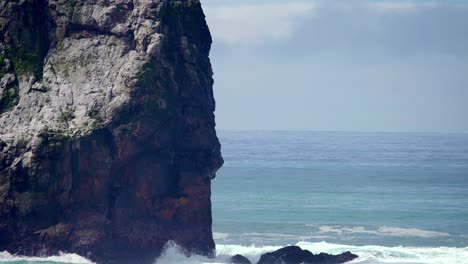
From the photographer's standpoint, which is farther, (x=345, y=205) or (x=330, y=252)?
(x=345, y=205)

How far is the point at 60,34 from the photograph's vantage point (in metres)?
54.9

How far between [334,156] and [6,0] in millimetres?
111976

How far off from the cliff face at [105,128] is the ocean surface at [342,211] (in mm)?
1521

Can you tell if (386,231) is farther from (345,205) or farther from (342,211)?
(345,205)

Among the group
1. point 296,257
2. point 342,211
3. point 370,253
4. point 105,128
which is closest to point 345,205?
point 342,211

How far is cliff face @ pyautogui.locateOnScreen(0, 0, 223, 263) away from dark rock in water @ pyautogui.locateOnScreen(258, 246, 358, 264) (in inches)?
115

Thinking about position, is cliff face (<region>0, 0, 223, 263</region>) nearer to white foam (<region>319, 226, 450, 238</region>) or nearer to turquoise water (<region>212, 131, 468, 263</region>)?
turquoise water (<region>212, 131, 468, 263</region>)

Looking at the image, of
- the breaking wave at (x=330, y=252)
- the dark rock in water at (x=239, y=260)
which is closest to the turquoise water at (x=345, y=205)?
the breaking wave at (x=330, y=252)

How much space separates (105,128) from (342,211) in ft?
112

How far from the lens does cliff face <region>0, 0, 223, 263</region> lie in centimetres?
5228

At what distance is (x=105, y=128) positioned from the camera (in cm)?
5244

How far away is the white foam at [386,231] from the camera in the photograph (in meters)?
70.9

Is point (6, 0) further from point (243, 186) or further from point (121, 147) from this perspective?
point (243, 186)

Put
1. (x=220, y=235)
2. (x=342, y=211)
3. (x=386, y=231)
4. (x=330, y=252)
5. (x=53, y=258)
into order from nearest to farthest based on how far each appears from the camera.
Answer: (x=53, y=258) < (x=330, y=252) < (x=220, y=235) < (x=386, y=231) < (x=342, y=211)
